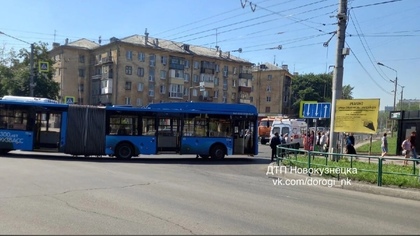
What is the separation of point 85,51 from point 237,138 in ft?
175

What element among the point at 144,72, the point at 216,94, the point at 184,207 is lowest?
the point at 184,207

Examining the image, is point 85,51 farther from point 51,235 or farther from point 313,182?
point 51,235

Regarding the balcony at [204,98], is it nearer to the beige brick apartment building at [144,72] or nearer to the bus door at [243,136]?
the beige brick apartment building at [144,72]

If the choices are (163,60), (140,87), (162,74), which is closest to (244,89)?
(162,74)

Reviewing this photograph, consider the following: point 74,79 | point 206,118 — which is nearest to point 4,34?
point 206,118

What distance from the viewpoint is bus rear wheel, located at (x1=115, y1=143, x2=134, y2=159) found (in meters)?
19.8

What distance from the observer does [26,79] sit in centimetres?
5462

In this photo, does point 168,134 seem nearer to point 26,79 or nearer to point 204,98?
point 26,79

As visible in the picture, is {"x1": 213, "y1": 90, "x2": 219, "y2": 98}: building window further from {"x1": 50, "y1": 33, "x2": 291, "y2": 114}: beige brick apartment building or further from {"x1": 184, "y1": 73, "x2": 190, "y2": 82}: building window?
{"x1": 184, "y1": 73, "x2": 190, "y2": 82}: building window

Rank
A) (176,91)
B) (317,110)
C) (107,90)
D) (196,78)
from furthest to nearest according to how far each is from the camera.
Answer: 1. (196,78)
2. (176,91)
3. (107,90)
4. (317,110)

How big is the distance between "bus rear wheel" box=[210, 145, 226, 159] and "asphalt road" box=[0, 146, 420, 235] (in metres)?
8.27

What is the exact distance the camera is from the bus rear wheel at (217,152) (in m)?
21.0

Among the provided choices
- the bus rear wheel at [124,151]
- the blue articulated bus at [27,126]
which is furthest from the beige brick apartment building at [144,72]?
the blue articulated bus at [27,126]

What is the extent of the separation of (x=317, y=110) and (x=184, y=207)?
39.9 feet
